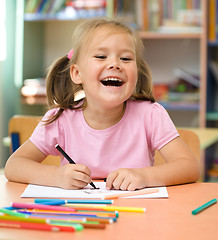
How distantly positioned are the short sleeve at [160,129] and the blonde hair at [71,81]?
0.25 feet

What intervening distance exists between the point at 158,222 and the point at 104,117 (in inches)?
24.7

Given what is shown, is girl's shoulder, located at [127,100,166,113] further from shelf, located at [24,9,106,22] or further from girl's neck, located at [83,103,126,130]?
shelf, located at [24,9,106,22]

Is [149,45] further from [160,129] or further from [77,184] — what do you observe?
[77,184]

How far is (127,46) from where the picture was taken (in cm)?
134

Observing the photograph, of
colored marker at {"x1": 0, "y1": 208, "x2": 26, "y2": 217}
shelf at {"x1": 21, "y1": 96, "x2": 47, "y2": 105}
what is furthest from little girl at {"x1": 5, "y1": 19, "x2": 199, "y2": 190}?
shelf at {"x1": 21, "y1": 96, "x2": 47, "y2": 105}

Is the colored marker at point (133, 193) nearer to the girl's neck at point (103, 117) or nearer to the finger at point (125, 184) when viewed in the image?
the finger at point (125, 184)

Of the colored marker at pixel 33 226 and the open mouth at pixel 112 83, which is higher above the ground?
the open mouth at pixel 112 83

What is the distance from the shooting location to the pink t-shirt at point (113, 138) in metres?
1.40

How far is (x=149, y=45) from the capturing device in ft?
13.4

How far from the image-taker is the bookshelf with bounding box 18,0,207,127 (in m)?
3.65

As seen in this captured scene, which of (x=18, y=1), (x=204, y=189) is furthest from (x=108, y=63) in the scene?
(x=18, y=1)

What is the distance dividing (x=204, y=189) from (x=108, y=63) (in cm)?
41

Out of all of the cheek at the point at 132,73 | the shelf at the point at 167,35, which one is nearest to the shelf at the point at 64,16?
the shelf at the point at 167,35

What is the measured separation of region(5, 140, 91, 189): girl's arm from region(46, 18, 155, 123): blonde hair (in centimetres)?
16
